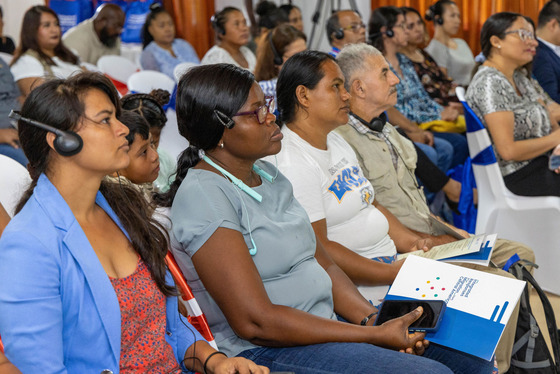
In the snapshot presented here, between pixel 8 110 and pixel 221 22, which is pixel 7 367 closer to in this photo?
pixel 8 110

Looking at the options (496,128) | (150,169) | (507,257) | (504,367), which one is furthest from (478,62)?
(150,169)

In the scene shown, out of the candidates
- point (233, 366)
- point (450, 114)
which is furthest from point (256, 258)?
point (450, 114)

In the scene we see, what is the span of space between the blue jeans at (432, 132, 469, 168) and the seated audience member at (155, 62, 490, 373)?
2.63 metres

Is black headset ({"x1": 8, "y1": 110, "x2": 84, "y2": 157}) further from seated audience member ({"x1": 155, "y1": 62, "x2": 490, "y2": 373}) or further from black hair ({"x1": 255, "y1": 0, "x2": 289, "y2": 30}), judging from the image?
black hair ({"x1": 255, "y1": 0, "x2": 289, "y2": 30})

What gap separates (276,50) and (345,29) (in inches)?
26.2

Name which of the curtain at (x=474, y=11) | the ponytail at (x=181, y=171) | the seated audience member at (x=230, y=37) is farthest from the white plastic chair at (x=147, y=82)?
the curtain at (x=474, y=11)

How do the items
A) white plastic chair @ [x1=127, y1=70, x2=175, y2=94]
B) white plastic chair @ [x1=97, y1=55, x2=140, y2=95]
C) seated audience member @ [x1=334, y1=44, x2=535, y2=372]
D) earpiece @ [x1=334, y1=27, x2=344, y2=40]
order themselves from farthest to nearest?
1. white plastic chair @ [x1=97, y1=55, x2=140, y2=95]
2. earpiece @ [x1=334, y1=27, x2=344, y2=40]
3. white plastic chair @ [x1=127, y1=70, x2=175, y2=94]
4. seated audience member @ [x1=334, y1=44, x2=535, y2=372]

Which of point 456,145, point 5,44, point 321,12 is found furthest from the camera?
point 321,12

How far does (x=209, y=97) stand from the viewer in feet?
5.76

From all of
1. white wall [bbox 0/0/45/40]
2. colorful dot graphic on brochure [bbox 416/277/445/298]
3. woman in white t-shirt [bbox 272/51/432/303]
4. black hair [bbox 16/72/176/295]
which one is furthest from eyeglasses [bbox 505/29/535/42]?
white wall [bbox 0/0/45/40]

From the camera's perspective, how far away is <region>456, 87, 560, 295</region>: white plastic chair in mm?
3270

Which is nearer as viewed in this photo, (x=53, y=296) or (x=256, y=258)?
(x=53, y=296)

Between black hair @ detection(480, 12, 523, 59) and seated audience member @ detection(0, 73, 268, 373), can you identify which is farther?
black hair @ detection(480, 12, 523, 59)

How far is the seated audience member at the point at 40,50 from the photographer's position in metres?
4.25
